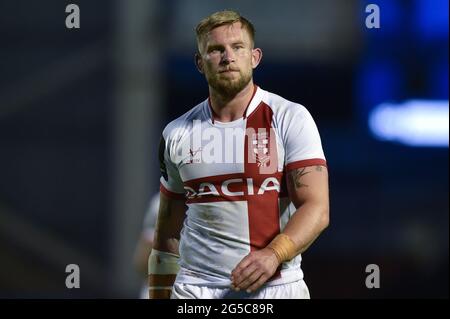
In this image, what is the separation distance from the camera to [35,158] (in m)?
18.0

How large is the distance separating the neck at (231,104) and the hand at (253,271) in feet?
2.73

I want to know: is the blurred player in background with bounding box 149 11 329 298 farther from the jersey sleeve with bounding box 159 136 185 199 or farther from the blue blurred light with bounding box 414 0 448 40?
the blue blurred light with bounding box 414 0 448 40

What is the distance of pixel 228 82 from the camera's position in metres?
5.53

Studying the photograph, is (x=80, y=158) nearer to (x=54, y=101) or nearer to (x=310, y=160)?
(x=54, y=101)

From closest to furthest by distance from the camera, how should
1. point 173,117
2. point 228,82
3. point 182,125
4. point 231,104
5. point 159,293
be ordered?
point 228,82 < point 231,104 < point 182,125 < point 159,293 < point 173,117

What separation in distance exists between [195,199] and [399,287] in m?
10.9

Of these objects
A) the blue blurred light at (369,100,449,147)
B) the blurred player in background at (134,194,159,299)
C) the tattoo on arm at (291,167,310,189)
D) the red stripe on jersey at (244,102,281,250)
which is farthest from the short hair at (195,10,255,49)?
the blue blurred light at (369,100,449,147)

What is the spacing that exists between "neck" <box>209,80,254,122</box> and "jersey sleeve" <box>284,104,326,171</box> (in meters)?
0.26

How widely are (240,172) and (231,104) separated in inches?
15.0

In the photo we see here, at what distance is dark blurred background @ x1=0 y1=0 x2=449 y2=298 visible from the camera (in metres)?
16.1

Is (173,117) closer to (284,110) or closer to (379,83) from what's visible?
(379,83)

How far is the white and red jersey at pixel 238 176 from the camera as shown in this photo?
17.9 feet

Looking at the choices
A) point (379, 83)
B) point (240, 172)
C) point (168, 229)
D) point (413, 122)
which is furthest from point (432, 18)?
point (240, 172)

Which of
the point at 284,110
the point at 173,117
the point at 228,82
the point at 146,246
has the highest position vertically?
the point at 228,82
